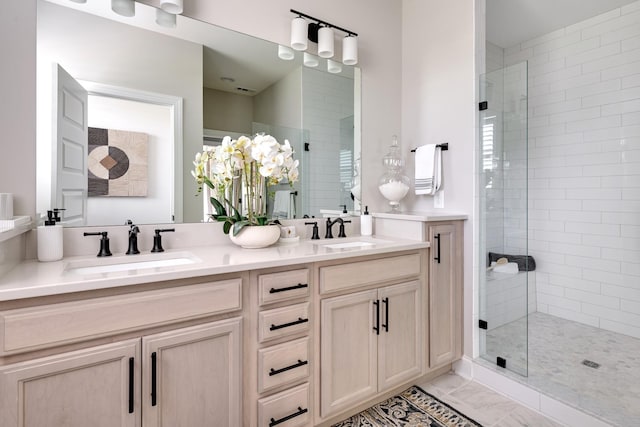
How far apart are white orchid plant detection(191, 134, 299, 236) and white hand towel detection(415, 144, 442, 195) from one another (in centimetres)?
103

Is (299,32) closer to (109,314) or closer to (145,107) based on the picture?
(145,107)

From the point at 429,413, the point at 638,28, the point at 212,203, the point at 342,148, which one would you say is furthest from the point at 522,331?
the point at 638,28

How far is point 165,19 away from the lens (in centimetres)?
167

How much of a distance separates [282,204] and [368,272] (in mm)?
710

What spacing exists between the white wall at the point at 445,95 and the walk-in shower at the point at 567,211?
91 mm

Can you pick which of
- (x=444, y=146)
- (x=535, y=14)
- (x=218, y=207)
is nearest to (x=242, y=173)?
(x=218, y=207)

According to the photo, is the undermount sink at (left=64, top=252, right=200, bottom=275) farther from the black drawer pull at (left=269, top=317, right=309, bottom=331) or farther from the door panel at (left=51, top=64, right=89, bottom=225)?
the black drawer pull at (left=269, top=317, right=309, bottom=331)

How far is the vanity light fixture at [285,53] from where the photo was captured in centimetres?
205

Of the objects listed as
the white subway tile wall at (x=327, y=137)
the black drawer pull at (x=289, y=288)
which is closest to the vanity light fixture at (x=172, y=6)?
the white subway tile wall at (x=327, y=137)

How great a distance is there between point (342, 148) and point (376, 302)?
1.16m

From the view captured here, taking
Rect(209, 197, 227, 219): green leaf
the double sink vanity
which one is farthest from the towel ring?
Rect(209, 197, 227, 219): green leaf

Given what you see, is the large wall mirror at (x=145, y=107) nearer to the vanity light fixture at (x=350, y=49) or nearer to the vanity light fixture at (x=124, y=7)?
the vanity light fixture at (x=124, y=7)

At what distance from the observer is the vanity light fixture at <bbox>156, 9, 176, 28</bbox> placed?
1649 millimetres

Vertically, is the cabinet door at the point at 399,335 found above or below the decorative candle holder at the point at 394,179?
below
